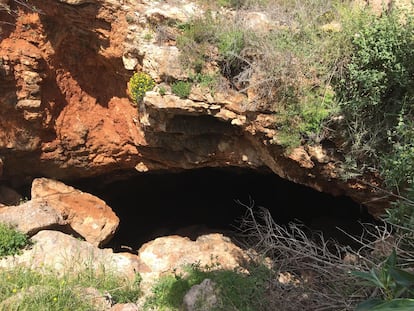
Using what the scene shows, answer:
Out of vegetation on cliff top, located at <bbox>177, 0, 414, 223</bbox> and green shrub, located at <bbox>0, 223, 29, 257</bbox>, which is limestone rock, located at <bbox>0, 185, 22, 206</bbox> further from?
vegetation on cliff top, located at <bbox>177, 0, 414, 223</bbox>

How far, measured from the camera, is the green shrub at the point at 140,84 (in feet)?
22.1

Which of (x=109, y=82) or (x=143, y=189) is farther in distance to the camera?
(x=143, y=189)

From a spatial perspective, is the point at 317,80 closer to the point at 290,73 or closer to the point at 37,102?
the point at 290,73

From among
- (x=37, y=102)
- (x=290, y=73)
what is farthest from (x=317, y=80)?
(x=37, y=102)

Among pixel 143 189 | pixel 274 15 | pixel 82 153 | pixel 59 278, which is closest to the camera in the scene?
pixel 59 278

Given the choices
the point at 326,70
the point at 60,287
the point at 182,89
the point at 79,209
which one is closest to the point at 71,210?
the point at 79,209

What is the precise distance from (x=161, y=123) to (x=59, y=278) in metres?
2.76

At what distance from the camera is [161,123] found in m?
7.05

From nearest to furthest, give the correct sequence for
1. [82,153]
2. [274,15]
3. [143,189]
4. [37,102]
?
1. [274,15]
2. [37,102]
3. [82,153]
4. [143,189]

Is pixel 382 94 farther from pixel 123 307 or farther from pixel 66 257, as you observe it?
pixel 66 257

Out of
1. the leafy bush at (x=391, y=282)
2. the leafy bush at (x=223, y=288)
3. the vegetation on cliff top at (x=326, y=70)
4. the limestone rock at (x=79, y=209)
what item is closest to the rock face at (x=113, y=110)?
the vegetation on cliff top at (x=326, y=70)

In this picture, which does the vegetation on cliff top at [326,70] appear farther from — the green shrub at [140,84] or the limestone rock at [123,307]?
the limestone rock at [123,307]

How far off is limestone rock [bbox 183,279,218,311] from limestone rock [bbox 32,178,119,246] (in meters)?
3.08

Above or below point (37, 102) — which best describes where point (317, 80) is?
above
